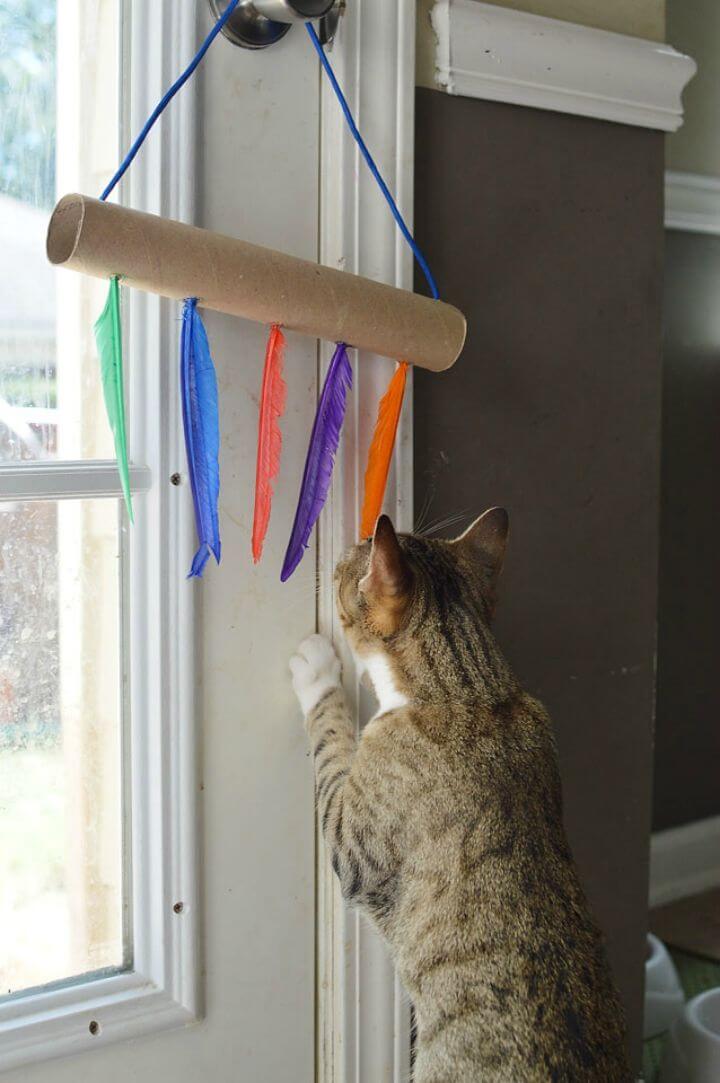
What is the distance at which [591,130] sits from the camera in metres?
1.22

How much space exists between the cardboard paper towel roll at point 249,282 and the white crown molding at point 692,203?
3.14 ft

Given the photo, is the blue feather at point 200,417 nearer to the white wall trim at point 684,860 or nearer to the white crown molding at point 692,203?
the white crown molding at point 692,203

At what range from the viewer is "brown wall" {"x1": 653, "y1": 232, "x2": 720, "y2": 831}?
73.5 inches

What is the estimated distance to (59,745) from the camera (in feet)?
3.22

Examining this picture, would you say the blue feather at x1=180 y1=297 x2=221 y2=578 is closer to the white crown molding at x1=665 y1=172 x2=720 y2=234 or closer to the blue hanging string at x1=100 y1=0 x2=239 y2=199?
the blue hanging string at x1=100 y1=0 x2=239 y2=199

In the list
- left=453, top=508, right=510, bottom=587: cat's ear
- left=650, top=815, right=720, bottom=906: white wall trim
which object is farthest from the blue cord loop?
left=650, top=815, right=720, bottom=906: white wall trim

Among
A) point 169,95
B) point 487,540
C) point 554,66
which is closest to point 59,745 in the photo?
point 487,540

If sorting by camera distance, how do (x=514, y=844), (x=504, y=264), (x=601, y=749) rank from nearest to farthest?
(x=514, y=844) < (x=504, y=264) < (x=601, y=749)

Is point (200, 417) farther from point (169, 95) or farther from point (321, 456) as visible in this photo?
point (169, 95)

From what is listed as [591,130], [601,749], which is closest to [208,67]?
[591,130]

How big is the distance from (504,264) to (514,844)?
619 millimetres

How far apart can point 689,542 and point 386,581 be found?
1.13m

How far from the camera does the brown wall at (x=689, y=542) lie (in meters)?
1.87

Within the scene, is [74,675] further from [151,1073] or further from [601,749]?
[601,749]
